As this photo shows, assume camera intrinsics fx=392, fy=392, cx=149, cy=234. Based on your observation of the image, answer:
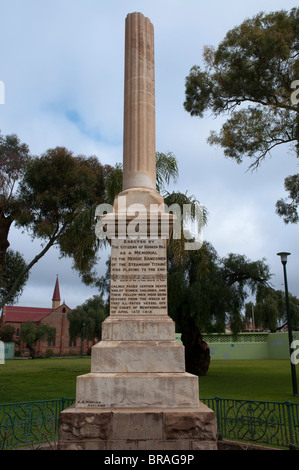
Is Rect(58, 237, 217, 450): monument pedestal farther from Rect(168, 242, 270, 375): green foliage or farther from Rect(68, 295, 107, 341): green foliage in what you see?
Rect(68, 295, 107, 341): green foliage

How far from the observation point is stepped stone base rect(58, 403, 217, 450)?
15.8 feet

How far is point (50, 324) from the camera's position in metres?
72.2

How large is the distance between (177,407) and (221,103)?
14.1 meters

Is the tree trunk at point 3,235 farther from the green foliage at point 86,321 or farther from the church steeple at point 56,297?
the church steeple at point 56,297

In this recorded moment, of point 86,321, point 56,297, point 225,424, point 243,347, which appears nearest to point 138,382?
point 225,424

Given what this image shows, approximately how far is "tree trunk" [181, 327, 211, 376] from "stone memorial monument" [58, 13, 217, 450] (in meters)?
16.1

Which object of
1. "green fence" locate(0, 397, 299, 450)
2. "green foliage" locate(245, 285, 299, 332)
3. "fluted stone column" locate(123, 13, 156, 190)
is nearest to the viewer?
"green fence" locate(0, 397, 299, 450)

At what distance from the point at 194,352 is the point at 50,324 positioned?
55447mm

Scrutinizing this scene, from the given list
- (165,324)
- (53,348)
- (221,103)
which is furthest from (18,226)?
(53,348)

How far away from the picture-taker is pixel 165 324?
5898 mm

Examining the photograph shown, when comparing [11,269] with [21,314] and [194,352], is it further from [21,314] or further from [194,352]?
[21,314]

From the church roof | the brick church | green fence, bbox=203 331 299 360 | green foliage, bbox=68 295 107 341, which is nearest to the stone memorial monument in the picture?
green fence, bbox=203 331 299 360

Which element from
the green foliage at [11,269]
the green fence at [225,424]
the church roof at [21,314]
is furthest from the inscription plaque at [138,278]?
the church roof at [21,314]
